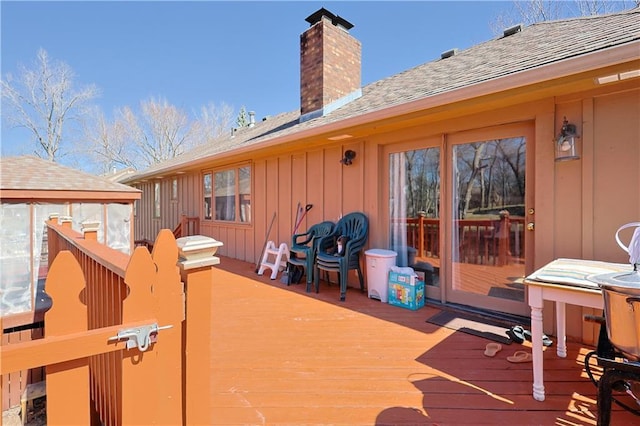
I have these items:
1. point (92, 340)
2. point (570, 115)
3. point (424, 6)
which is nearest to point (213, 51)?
point (424, 6)

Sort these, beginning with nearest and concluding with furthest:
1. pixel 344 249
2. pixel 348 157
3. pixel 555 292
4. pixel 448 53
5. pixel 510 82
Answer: pixel 555 292, pixel 510 82, pixel 344 249, pixel 348 157, pixel 448 53

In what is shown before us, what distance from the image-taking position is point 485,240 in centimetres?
357

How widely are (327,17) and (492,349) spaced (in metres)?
6.14

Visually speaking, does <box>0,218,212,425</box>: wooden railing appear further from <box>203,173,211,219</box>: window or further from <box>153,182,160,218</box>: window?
<box>153,182,160,218</box>: window

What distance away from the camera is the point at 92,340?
927mm

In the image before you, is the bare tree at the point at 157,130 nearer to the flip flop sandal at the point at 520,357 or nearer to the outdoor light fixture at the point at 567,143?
the outdoor light fixture at the point at 567,143

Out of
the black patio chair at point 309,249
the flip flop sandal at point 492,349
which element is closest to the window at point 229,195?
the black patio chair at point 309,249

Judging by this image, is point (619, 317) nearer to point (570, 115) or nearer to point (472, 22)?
point (570, 115)

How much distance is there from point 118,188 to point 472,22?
9865 millimetres

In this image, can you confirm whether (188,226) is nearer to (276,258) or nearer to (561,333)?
(276,258)

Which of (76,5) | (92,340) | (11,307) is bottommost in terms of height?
(11,307)

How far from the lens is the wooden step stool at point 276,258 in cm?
538

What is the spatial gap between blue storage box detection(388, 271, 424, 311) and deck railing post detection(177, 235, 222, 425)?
3002 millimetres

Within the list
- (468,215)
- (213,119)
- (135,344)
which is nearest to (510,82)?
(468,215)
